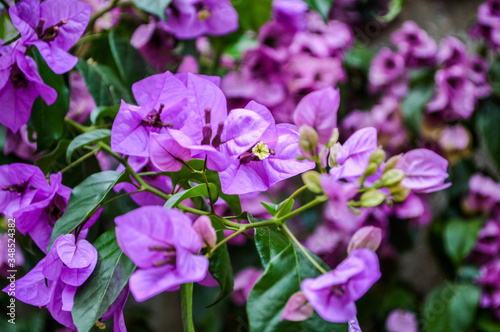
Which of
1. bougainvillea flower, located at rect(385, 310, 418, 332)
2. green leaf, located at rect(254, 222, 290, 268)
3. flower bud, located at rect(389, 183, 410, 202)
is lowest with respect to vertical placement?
bougainvillea flower, located at rect(385, 310, 418, 332)

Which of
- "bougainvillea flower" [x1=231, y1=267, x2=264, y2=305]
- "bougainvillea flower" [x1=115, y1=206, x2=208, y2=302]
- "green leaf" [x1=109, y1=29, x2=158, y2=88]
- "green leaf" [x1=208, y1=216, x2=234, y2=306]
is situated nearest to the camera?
"bougainvillea flower" [x1=115, y1=206, x2=208, y2=302]

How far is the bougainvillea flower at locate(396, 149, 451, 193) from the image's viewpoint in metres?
0.37

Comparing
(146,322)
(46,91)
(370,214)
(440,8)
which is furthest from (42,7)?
(440,8)

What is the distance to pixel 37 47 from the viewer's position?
1.43 feet

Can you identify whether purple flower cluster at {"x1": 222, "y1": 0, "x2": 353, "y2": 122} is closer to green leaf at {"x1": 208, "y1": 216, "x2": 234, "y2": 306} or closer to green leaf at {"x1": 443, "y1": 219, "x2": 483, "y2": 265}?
green leaf at {"x1": 443, "y1": 219, "x2": 483, "y2": 265}

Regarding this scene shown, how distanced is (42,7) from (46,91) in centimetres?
8

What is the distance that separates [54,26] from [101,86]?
139 mm

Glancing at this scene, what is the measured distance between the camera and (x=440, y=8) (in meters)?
1.33

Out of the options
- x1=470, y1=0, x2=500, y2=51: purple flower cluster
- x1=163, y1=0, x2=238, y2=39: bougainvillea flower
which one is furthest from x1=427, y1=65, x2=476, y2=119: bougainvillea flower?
x1=163, y1=0, x2=238, y2=39: bougainvillea flower

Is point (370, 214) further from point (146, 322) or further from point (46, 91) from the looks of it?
point (46, 91)

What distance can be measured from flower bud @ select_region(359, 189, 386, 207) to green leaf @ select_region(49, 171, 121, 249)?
0.64 feet

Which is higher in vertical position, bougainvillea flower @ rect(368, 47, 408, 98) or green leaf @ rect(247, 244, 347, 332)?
green leaf @ rect(247, 244, 347, 332)

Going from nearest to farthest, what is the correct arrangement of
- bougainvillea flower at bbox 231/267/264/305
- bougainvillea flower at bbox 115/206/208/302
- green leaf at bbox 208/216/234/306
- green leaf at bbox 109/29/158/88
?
bougainvillea flower at bbox 115/206/208/302 < green leaf at bbox 208/216/234/306 < green leaf at bbox 109/29/158/88 < bougainvillea flower at bbox 231/267/264/305

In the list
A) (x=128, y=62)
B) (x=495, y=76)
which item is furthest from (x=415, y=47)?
(x=128, y=62)
